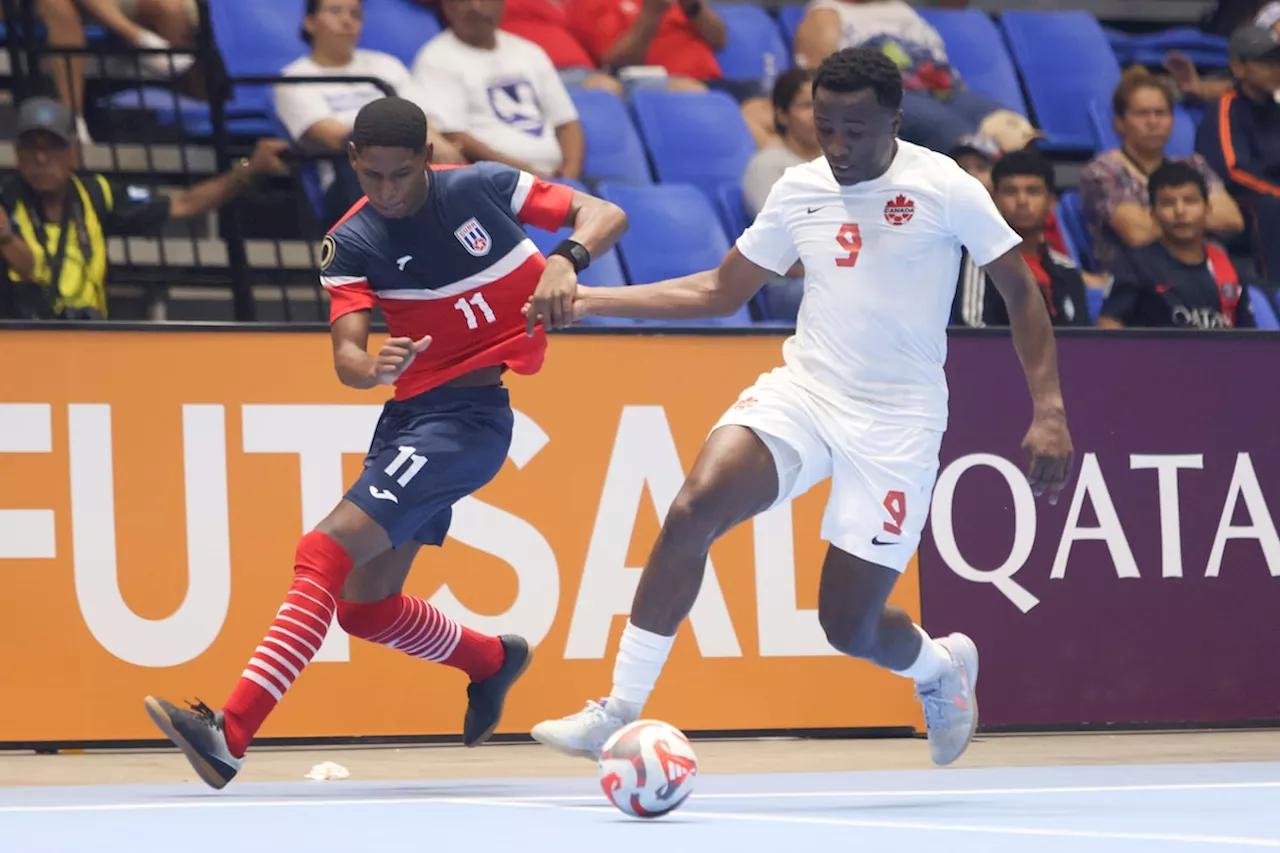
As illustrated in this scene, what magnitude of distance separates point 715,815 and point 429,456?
1.61 m

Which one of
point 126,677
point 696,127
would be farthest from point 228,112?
point 126,677

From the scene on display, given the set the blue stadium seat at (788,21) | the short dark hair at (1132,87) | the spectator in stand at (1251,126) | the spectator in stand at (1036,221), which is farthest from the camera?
the blue stadium seat at (788,21)

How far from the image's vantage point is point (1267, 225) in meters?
11.5

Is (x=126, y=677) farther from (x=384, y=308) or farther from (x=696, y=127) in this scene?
(x=696, y=127)

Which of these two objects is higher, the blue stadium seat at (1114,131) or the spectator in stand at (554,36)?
the spectator in stand at (554,36)

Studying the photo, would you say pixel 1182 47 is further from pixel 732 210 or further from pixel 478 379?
pixel 478 379

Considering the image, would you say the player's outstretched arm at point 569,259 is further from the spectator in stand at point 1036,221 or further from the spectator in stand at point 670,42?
the spectator in stand at point 670,42

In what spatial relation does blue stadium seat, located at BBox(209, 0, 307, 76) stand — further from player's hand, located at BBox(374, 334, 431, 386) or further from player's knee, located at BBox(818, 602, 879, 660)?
player's knee, located at BBox(818, 602, 879, 660)

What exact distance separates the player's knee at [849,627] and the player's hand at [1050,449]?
0.65 m

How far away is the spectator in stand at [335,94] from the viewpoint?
9.61m

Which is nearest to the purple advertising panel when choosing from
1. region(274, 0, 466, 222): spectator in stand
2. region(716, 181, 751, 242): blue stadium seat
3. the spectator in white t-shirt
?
region(716, 181, 751, 242): blue stadium seat

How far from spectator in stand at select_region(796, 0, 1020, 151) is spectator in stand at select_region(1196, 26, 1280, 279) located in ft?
4.39

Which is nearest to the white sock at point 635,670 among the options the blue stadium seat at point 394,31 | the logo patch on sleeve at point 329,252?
the logo patch on sleeve at point 329,252

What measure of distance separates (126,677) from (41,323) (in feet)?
4.59
